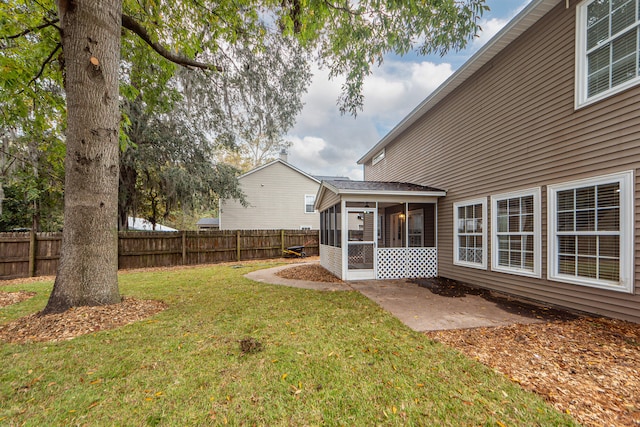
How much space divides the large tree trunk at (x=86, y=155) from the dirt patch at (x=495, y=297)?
6.90 metres

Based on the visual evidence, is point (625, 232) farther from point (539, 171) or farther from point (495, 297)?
point (495, 297)

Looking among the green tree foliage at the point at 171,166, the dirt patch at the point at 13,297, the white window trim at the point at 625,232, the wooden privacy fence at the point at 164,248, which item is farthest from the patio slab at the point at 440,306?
the green tree foliage at the point at 171,166

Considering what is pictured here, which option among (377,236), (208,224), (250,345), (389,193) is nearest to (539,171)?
(389,193)

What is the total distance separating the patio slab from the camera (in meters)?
4.22

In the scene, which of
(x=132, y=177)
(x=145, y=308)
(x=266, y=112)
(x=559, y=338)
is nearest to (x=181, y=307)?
(x=145, y=308)

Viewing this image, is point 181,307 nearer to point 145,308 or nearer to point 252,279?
point 145,308

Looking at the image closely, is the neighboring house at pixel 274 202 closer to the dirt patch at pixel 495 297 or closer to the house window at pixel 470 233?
the house window at pixel 470 233

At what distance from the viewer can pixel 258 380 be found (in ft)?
8.41

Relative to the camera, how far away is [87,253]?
4.16 m

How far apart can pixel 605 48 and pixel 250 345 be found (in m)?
7.38

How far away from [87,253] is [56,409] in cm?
276

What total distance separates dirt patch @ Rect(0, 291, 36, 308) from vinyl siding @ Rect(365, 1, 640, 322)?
10586 millimetres

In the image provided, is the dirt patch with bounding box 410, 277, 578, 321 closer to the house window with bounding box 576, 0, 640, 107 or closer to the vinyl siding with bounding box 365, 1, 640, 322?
the vinyl siding with bounding box 365, 1, 640, 322

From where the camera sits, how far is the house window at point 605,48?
A: 409 cm
